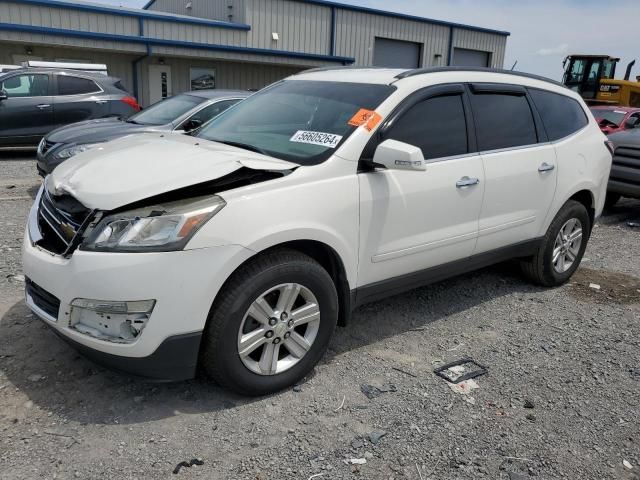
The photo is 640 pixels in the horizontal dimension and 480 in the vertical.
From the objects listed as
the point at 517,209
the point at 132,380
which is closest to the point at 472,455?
the point at 132,380

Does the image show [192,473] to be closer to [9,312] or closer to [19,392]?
[19,392]

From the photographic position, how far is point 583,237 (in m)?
5.16

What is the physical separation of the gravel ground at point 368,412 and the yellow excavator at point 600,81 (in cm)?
1815

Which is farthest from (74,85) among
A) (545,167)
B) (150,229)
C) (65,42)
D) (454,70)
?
(150,229)

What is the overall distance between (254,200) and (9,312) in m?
2.25

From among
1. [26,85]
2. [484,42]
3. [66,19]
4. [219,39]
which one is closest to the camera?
[26,85]

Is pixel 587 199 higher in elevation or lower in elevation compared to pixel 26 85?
lower

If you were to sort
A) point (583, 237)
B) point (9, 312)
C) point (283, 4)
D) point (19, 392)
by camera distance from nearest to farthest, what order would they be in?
1. point (19, 392)
2. point (9, 312)
3. point (583, 237)
4. point (283, 4)

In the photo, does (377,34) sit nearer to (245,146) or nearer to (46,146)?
(46,146)

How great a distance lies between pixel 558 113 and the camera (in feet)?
15.7

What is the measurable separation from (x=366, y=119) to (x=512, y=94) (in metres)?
1.61

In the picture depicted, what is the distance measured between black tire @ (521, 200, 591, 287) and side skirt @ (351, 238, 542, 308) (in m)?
0.12

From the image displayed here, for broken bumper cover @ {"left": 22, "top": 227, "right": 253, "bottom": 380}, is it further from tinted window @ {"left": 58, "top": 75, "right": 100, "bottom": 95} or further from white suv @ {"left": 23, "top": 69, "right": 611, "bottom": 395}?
tinted window @ {"left": 58, "top": 75, "right": 100, "bottom": 95}

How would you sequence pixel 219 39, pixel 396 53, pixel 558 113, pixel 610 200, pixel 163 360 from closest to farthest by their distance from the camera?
1. pixel 163 360
2. pixel 558 113
3. pixel 610 200
4. pixel 219 39
5. pixel 396 53
